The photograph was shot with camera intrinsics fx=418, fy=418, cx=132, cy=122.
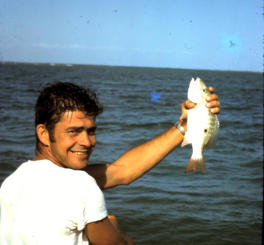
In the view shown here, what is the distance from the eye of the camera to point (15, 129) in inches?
545

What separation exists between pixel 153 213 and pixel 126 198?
0.72m

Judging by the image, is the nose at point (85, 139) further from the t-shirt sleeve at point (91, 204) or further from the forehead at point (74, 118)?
the t-shirt sleeve at point (91, 204)

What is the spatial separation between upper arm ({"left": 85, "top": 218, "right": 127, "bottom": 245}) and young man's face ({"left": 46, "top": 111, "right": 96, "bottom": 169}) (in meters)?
0.49

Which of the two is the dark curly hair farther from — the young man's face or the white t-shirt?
the white t-shirt

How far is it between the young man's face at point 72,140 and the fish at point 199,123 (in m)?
0.76

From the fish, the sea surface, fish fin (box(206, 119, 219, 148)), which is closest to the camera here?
the fish

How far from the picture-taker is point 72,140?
2604 millimetres

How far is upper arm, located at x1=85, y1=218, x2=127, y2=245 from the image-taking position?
2305 millimetres

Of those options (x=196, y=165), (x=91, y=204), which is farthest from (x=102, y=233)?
(x=196, y=165)

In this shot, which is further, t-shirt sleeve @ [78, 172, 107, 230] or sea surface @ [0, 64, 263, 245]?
sea surface @ [0, 64, 263, 245]

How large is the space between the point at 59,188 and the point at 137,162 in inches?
53.2

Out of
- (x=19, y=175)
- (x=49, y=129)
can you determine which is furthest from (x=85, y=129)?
(x=19, y=175)

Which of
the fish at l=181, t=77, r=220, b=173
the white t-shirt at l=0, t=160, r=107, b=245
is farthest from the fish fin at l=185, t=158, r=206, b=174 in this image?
the white t-shirt at l=0, t=160, r=107, b=245

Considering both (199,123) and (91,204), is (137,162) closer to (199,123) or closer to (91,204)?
(199,123)
